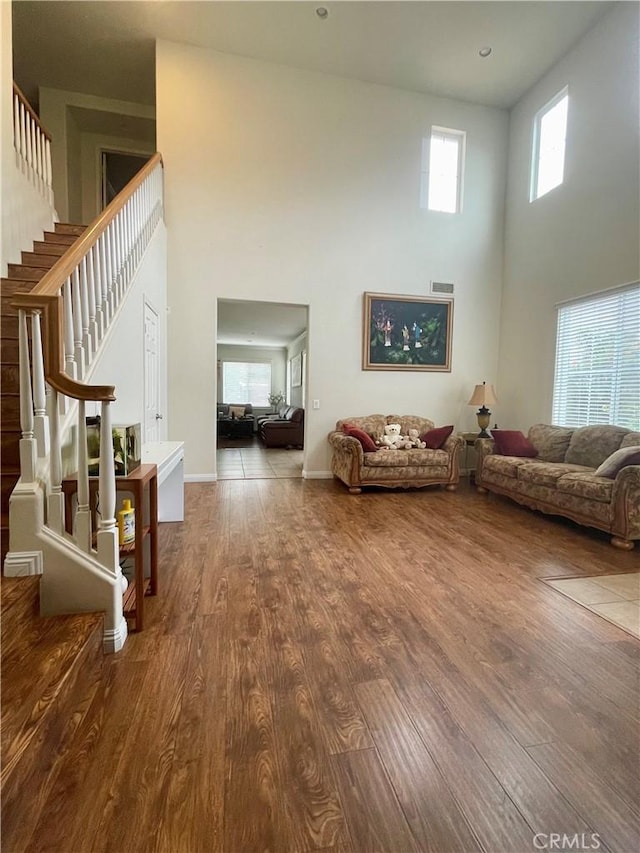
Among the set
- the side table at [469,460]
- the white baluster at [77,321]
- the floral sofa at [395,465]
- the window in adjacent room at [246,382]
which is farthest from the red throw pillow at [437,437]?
the window in adjacent room at [246,382]

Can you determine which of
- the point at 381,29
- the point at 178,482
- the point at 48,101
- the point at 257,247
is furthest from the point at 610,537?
the point at 48,101

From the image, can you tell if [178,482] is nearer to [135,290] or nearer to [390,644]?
[135,290]

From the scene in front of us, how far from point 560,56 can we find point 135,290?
230 inches

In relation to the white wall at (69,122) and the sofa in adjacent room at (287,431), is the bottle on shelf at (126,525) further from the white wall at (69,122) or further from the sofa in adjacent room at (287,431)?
the sofa in adjacent room at (287,431)

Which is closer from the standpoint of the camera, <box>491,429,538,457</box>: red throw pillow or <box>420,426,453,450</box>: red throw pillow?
<box>491,429,538,457</box>: red throw pillow

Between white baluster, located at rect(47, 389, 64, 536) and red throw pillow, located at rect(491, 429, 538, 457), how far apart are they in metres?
4.51

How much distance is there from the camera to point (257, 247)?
514 centimetres

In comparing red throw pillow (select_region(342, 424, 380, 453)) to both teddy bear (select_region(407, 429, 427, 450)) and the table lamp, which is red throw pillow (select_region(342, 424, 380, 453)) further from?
the table lamp

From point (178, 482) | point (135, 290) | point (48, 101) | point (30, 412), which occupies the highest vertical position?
point (48, 101)

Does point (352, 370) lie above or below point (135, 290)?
below

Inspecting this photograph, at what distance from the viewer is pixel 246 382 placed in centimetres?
1279

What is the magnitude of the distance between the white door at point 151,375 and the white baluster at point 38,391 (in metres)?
1.99

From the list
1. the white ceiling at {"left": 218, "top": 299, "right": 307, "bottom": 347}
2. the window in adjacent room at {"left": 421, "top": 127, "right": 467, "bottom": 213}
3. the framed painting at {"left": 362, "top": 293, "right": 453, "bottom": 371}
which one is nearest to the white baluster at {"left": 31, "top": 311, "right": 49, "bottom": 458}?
the framed painting at {"left": 362, "top": 293, "right": 453, "bottom": 371}

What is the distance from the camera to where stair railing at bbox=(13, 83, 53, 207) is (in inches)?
145
